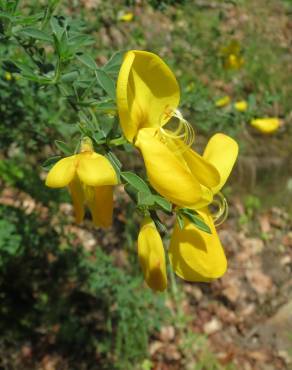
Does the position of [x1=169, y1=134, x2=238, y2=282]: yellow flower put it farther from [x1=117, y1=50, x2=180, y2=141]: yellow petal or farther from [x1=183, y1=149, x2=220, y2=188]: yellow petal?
[x1=117, y1=50, x2=180, y2=141]: yellow petal

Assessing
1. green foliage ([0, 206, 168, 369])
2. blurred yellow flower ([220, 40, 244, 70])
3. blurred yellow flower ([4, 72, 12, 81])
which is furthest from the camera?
blurred yellow flower ([220, 40, 244, 70])

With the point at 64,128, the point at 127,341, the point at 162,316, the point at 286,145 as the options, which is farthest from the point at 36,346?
the point at 286,145

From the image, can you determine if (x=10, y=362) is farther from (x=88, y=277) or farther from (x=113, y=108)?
(x=113, y=108)

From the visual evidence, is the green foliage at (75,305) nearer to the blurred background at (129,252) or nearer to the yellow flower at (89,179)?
the blurred background at (129,252)

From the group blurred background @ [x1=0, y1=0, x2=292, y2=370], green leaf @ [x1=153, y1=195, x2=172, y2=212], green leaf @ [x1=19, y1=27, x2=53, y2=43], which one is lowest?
blurred background @ [x1=0, y1=0, x2=292, y2=370]

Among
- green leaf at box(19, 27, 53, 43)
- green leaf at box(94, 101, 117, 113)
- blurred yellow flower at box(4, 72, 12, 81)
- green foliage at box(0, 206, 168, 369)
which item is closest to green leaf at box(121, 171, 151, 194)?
green leaf at box(94, 101, 117, 113)

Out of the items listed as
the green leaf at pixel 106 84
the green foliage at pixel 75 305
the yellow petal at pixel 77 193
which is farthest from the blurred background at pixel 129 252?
the yellow petal at pixel 77 193

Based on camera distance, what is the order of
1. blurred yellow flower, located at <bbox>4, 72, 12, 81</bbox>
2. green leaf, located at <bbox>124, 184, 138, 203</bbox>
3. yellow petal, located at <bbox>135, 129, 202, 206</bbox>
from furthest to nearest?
blurred yellow flower, located at <bbox>4, 72, 12, 81</bbox>
green leaf, located at <bbox>124, 184, 138, 203</bbox>
yellow petal, located at <bbox>135, 129, 202, 206</bbox>
